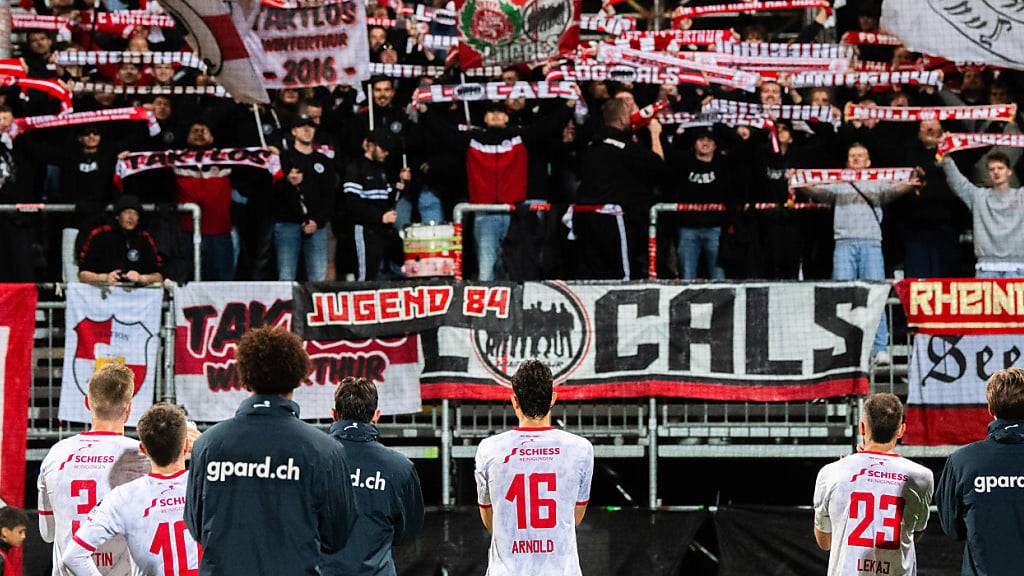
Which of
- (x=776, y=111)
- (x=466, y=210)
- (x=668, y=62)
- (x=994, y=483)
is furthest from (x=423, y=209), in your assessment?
(x=994, y=483)

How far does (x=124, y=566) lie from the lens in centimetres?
790

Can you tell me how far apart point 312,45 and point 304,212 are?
172 cm

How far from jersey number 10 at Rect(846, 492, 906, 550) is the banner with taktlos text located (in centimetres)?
502

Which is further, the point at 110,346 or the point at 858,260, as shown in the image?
the point at 858,260

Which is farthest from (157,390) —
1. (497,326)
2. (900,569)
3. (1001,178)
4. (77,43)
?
(1001,178)

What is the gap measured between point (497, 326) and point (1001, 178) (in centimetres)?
523

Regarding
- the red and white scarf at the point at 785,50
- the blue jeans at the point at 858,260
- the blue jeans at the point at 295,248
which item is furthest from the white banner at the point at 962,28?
the blue jeans at the point at 295,248

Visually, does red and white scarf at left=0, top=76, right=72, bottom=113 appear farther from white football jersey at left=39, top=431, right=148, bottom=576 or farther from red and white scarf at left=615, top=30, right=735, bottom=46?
white football jersey at left=39, top=431, right=148, bottom=576

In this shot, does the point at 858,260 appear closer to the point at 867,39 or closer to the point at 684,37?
the point at 684,37

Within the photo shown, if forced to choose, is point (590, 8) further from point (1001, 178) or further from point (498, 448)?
point (498, 448)

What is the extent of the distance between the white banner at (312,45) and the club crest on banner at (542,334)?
10.1 feet

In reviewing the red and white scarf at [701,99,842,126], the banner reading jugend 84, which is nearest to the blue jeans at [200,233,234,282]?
the banner reading jugend 84

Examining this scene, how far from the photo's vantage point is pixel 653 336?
1320cm

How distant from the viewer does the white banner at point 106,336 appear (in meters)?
13.4
